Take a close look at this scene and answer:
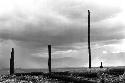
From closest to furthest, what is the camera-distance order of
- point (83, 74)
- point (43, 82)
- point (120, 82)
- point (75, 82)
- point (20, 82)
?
point (120, 82) < point (75, 82) < point (43, 82) < point (20, 82) < point (83, 74)

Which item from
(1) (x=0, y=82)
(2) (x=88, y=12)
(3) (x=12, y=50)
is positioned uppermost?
(2) (x=88, y=12)

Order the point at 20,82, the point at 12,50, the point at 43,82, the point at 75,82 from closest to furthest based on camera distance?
1. the point at 75,82
2. the point at 43,82
3. the point at 20,82
4. the point at 12,50

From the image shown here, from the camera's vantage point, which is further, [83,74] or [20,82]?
[83,74]

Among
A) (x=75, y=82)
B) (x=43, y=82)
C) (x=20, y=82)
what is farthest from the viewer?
(x=20, y=82)

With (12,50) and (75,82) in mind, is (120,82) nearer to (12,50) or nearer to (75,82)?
(75,82)

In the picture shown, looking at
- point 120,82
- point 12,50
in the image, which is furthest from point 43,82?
point 12,50

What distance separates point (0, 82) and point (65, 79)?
7417mm

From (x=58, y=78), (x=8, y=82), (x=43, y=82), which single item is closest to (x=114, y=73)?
(x=58, y=78)

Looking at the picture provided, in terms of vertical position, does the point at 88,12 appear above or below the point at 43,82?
above

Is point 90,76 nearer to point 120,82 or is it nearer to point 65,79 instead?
point 65,79

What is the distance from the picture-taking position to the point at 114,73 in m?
32.6

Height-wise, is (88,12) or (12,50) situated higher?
(88,12)

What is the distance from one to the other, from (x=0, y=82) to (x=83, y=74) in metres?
9.70

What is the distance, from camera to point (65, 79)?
91.7 feet
